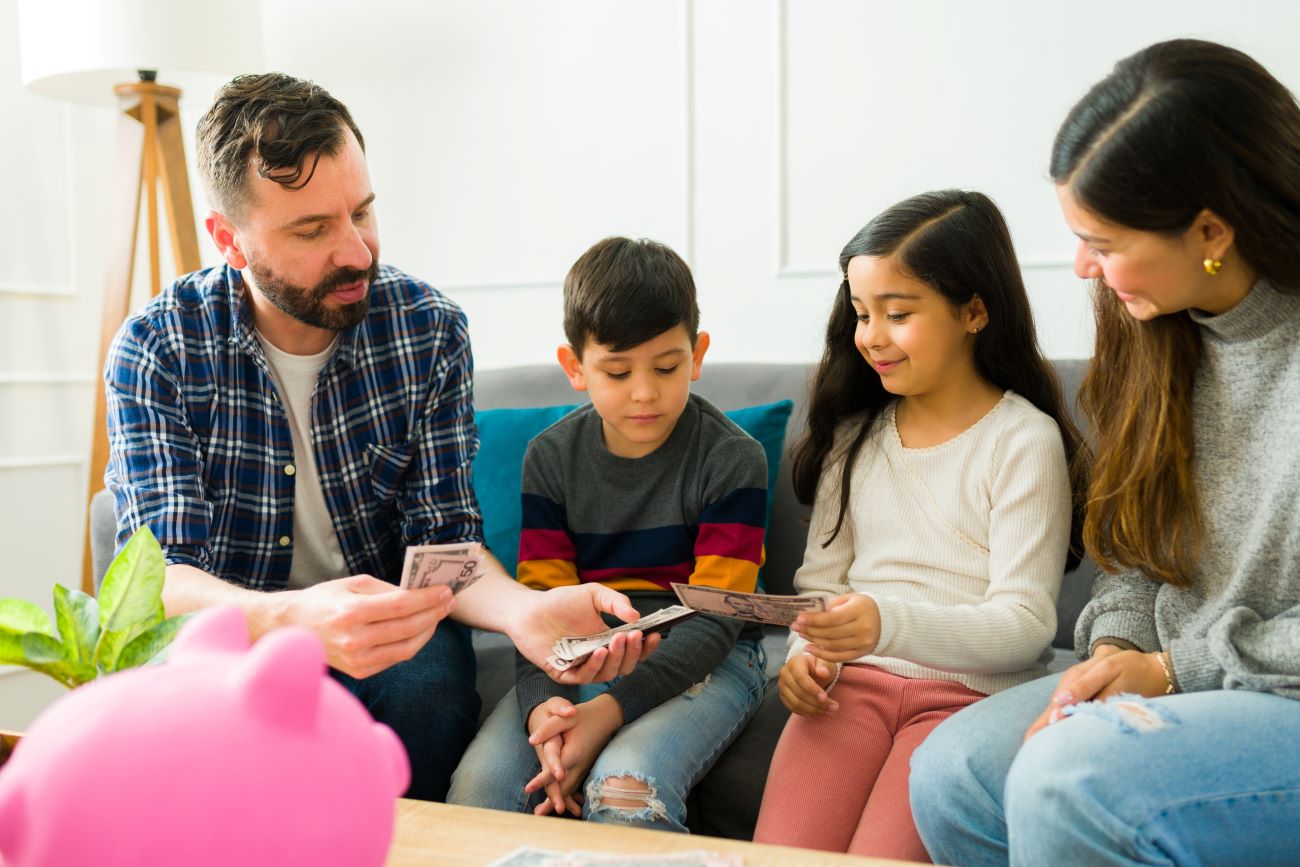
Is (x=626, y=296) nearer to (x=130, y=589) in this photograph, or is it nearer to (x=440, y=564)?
(x=440, y=564)

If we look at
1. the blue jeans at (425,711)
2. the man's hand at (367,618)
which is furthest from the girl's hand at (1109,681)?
the blue jeans at (425,711)

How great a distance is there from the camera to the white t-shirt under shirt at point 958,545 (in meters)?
1.50

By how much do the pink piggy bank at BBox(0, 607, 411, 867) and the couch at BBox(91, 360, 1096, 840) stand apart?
38.6 inches

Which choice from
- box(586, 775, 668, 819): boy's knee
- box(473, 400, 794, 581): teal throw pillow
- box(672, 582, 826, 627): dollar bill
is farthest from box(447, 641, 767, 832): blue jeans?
box(473, 400, 794, 581): teal throw pillow

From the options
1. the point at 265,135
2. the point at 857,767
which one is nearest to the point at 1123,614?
the point at 857,767

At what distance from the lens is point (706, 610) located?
4.52 ft

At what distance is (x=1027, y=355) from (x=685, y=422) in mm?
527

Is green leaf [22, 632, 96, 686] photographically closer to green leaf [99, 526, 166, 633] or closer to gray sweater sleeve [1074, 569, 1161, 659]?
green leaf [99, 526, 166, 633]

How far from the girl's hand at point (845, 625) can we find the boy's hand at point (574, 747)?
1.07 feet

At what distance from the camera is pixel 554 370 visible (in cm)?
246

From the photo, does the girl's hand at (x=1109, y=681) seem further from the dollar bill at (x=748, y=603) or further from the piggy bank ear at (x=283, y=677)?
the piggy bank ear at (x=283, y=677)

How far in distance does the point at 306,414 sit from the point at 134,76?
1.41 metres

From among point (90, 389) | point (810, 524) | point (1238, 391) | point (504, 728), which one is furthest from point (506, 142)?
point (1238, 391)

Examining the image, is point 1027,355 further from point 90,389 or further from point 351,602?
point 90,389
